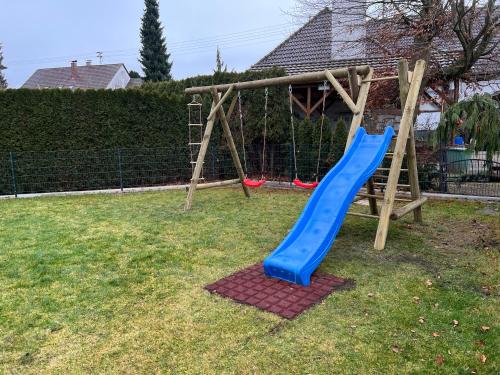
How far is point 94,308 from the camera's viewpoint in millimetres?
3283

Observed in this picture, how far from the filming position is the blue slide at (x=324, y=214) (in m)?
3.78

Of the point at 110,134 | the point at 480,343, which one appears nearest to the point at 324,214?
the point at 480,343

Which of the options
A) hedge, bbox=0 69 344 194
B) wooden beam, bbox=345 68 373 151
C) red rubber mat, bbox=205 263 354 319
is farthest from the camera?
hedge, bbox=0 69 344 194

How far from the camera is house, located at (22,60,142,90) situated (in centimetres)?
3541

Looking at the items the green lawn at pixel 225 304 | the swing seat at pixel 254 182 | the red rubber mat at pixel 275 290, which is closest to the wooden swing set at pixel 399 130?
the green lawn at pixel 225 304

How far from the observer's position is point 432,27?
29.4ft

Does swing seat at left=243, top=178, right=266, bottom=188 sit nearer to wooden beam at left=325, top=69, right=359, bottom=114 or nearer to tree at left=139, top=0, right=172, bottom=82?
wooden beam at left=325, top=69, right=359, bottom=114

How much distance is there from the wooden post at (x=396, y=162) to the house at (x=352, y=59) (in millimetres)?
5316

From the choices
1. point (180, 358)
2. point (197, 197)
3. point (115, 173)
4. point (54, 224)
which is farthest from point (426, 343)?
point (115, 173)

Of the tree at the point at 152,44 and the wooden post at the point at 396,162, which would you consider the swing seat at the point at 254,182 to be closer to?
the wooden post at the point at 396,162

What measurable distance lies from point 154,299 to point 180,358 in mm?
992

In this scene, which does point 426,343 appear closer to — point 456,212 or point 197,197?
point 456,212

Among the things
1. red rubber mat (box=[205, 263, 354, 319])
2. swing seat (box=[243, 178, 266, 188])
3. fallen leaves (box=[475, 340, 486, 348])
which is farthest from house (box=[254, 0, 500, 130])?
fallen leaves (box=[475, 340, 486, 348])

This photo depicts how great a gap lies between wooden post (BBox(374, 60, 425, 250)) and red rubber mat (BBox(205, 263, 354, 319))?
112 cm
